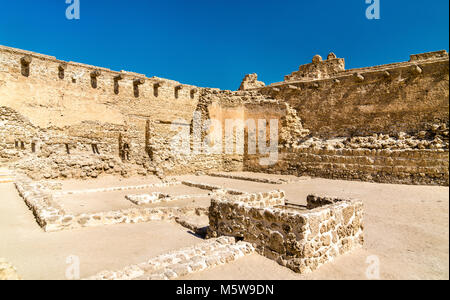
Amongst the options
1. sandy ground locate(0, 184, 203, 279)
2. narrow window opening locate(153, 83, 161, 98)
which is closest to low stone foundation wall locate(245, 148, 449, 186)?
sandy ground locate(0, 184, 203, 279)

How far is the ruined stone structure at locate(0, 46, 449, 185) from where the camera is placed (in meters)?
13.8

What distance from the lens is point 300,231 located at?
4422mm

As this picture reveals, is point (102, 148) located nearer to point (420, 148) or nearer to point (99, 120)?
point (99, 120)

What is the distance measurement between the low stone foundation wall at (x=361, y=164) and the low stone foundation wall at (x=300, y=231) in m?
6.30

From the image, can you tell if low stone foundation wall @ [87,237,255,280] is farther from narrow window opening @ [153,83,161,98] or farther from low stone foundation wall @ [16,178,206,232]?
narrow window opening @ [153,83,161,98]

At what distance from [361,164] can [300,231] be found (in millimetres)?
11411

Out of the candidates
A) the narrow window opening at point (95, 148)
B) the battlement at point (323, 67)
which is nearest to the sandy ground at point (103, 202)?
the narrow window opening at point (95, 148)

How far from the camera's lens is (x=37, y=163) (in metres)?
14.1

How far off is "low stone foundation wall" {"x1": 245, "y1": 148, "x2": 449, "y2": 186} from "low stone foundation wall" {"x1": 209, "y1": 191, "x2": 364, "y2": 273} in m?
6.30

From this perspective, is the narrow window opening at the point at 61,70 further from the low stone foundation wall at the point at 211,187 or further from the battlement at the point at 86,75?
the low stone foundation wall at the point at 211,187

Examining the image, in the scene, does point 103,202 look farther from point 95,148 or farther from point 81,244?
point 95,148

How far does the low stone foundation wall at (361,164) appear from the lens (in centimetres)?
1185

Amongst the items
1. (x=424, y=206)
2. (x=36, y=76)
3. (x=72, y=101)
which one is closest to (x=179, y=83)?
(x=72, y=101)

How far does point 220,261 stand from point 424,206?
11.5 feet
